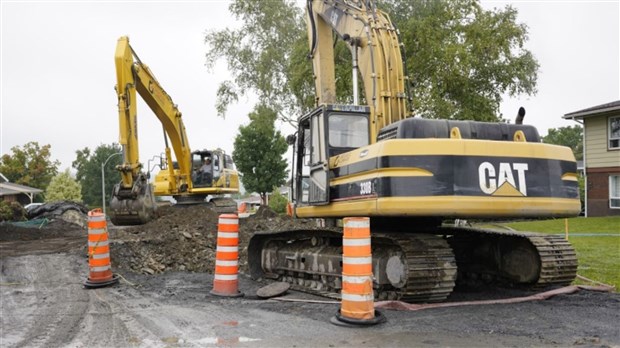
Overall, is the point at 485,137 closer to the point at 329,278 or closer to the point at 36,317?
the point at 329,278

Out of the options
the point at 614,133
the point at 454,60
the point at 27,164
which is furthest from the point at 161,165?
the point at 27,164

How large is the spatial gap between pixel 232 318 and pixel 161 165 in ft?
46.8

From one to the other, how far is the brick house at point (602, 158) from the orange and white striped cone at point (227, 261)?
20678 millimetres

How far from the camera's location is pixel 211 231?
14789 millimetres

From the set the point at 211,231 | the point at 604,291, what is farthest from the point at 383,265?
the point at 211,231

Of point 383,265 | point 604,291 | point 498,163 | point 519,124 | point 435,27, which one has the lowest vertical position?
point 604,291

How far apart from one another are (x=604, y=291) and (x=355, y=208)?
11.9 feet

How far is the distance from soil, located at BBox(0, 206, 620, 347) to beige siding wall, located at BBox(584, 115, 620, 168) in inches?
753

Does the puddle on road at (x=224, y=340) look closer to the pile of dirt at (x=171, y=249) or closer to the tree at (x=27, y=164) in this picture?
the pile of dirt at (x=171, y=249)

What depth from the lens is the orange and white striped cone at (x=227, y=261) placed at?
7.89 m

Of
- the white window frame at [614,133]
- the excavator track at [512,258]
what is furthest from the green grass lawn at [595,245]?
the white window frame at [614,133]

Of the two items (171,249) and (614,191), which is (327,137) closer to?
(171,249)

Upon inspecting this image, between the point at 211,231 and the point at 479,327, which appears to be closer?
A: the point at 479,327

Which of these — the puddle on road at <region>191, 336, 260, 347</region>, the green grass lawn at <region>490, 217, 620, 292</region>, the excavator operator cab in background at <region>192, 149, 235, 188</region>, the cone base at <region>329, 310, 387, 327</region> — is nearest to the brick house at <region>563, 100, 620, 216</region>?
the green grass lawn at <region>490, 217, 620, 292</region>
